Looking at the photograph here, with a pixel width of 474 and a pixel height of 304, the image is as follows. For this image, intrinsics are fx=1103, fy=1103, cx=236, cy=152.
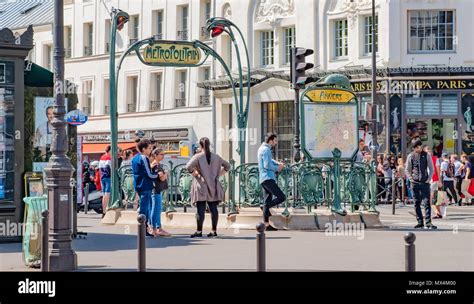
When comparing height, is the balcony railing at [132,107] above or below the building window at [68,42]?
below

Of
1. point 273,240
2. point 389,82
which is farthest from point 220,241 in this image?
point 389,82

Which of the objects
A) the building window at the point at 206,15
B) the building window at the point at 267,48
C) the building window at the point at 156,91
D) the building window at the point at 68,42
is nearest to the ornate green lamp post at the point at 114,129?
the building window at the point at 267,48

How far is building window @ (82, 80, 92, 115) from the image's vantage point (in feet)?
194

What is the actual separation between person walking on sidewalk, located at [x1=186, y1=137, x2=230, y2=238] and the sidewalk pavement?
0.48m

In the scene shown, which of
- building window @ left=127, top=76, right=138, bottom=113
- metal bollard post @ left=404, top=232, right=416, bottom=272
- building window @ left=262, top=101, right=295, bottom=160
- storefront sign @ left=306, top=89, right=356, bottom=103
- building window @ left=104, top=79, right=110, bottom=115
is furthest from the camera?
building window @ left=104, top=79, right=110, bottom=115

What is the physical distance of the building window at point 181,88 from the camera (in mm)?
54188

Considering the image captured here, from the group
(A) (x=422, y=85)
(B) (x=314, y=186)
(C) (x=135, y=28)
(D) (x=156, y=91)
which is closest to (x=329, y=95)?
(B) (x=314, y=186)

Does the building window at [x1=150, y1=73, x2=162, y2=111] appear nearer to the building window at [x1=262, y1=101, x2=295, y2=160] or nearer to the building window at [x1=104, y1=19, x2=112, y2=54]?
the building window at [x1=104, y1=19, x2=112, y2=54]

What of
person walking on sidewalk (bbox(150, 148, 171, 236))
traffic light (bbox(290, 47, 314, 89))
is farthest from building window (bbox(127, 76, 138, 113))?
person walking on sidewalk (bbox(150, 148, 171, 236))

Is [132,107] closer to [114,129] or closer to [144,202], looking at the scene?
[114,129]

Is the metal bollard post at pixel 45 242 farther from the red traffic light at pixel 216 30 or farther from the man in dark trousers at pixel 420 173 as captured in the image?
the red traffic light at pixel 216 30

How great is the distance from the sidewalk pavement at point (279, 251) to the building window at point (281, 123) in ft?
83.7

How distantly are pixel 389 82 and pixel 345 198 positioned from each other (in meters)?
21.3

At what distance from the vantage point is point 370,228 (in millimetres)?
22562
